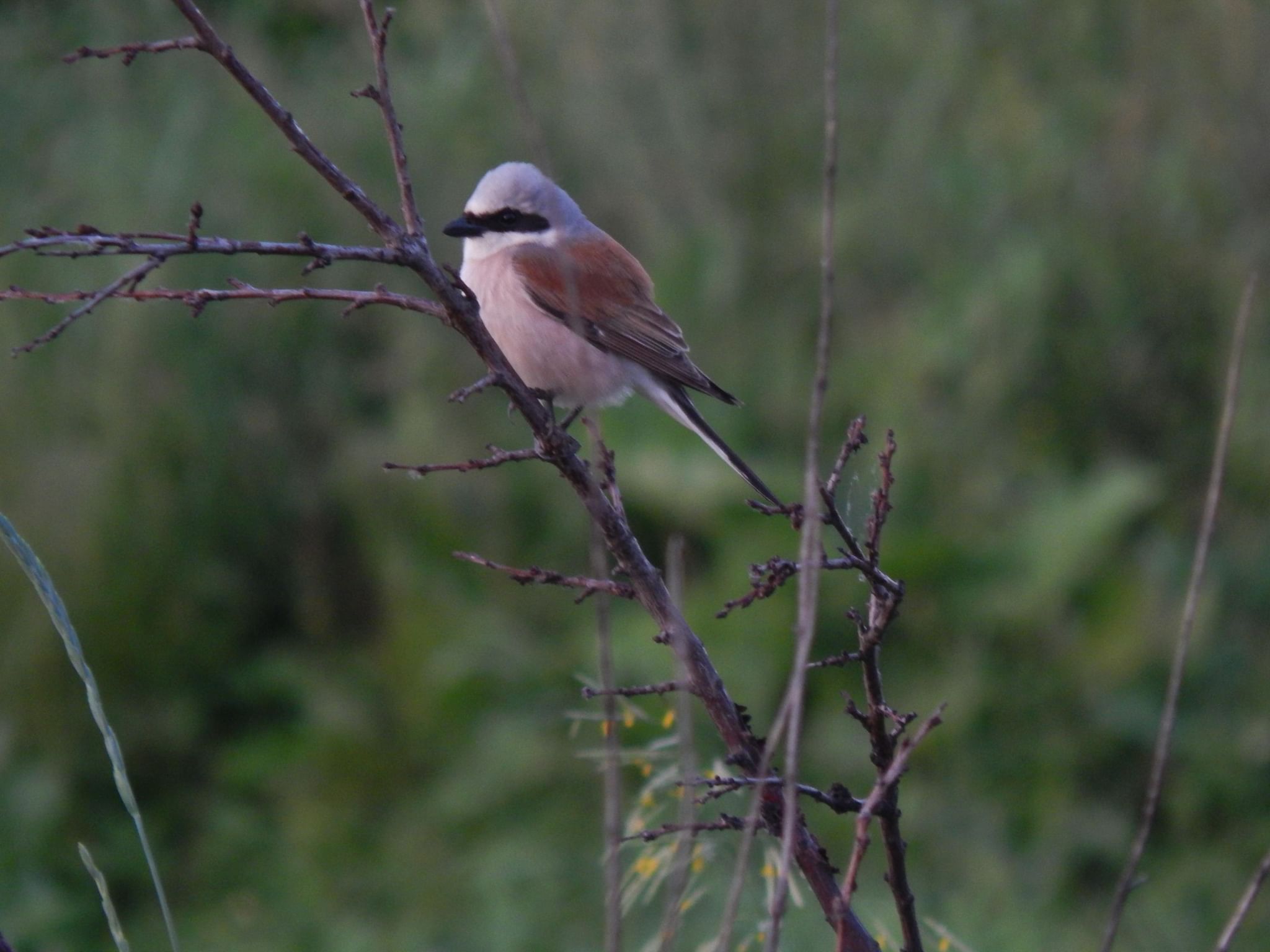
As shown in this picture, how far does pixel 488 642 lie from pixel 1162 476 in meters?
2.23

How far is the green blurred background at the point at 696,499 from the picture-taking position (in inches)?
157

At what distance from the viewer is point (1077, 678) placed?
4.18m

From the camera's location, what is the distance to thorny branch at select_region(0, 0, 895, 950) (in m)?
1.25

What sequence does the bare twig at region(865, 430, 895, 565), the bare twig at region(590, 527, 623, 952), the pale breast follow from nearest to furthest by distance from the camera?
the bare twig at region(590, 527, 623, 952)
the bare twig at region(865, 430, 895, 565)
the pale breast

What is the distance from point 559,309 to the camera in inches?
122

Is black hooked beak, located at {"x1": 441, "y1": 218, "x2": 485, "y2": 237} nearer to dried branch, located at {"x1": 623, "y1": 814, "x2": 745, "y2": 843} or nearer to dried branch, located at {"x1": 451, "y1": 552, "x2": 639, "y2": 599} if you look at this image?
dried branch, located at {"x1": 451, "y1": 552, "x2": 639, "y2": 599}

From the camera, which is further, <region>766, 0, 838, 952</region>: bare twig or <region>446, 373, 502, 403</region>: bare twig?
<region>446, 373, 502, 403</region>: bare twig

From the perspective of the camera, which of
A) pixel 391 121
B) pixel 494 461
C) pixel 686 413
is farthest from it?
pixel 686 413

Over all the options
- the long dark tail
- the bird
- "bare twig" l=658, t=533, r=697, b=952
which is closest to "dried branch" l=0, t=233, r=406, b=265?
"bare twig" l=658, t=533, r=697, b=952

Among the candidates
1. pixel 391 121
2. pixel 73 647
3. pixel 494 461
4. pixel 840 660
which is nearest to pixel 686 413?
pixel 494 461

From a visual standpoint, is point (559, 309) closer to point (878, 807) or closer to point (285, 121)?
point (285, 121)

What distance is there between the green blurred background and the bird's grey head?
5.01 feet

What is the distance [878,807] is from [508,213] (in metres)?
2.18

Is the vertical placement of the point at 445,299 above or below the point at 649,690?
above
